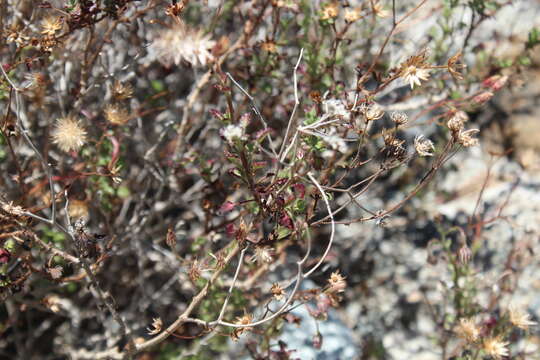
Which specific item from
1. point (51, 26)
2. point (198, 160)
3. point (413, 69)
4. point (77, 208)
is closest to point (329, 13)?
point (413, 69)

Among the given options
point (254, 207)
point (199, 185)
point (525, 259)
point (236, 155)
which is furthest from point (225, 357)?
point (525, 259)

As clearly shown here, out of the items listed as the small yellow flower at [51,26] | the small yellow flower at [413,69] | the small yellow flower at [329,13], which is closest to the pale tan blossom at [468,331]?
the small yellow flower at [413,69]

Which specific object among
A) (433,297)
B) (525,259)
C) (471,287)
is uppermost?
(471,287)

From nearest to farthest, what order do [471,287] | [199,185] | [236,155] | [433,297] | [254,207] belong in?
[236,155]
[254,207]
[471,287]
[199,185]
[433,297]

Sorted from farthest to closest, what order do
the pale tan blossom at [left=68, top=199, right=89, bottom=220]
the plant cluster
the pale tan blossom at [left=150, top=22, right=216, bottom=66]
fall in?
the pale tan blossom at [left=68, top=199, right=89, bottom=220], the plant cluster, the pale tan blossom at [left=150, top=22, right=216, bottom=66]

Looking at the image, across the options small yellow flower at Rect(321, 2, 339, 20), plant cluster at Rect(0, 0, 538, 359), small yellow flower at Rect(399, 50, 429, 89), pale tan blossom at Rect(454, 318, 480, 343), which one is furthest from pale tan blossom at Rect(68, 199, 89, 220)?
pale tan blossom at Rect(454, 318, 480, 343)

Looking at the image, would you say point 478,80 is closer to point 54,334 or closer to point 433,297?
point 433,297

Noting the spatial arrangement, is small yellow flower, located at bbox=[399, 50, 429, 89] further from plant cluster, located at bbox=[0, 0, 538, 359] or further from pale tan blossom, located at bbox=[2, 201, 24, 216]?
pale tan blossom, located at bbox=[2, 201, 24, 216]

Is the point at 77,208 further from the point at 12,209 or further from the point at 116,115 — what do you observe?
the point at 12,209

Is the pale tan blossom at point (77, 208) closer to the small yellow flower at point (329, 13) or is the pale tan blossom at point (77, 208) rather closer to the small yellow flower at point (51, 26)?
the small yellow flower at point (51, 26)

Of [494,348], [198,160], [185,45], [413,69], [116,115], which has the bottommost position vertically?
[494,348]

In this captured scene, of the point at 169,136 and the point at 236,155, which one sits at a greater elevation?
the point at 236,155
